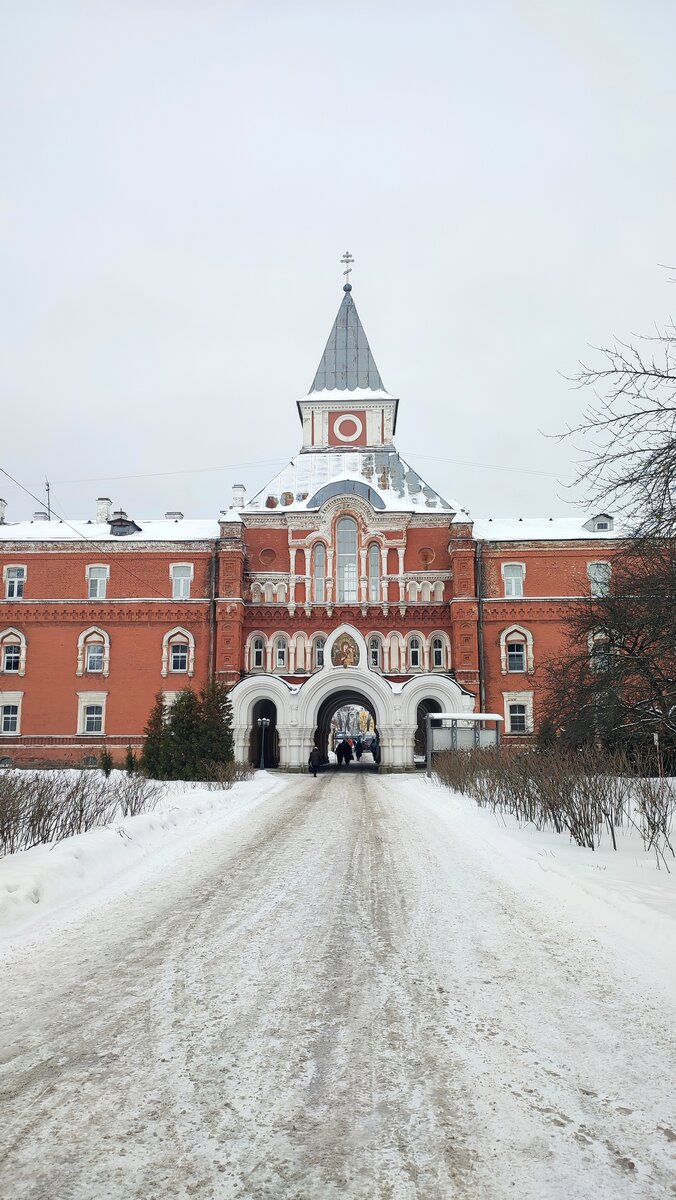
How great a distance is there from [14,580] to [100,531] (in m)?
4.91

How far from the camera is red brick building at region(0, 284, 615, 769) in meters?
37.7

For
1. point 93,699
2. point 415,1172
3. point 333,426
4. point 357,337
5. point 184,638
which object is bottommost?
point 415,1172

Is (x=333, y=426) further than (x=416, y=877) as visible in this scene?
Yes

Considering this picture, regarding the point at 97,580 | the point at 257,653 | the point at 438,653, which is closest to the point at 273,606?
the point at 257,653

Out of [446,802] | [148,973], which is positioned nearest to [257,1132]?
[148,973]

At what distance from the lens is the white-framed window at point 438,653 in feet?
126

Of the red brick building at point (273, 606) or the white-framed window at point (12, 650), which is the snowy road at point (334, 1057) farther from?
the white-framed window at point (12, 650)

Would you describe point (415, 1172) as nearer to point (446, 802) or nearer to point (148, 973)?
point (148, 973)

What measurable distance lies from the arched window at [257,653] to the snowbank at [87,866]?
80.6 ft

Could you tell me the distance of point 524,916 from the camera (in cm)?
671

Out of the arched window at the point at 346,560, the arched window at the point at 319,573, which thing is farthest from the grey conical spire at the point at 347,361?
the arched window at the point at 319,573

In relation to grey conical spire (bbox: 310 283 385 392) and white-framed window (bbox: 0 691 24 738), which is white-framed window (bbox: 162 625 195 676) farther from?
grey conical spire (bbox: 310 283 385 392)

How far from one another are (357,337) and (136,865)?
44.1 meters

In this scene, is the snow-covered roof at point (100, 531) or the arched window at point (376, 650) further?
the snow-covered roof at point (100, 531)
